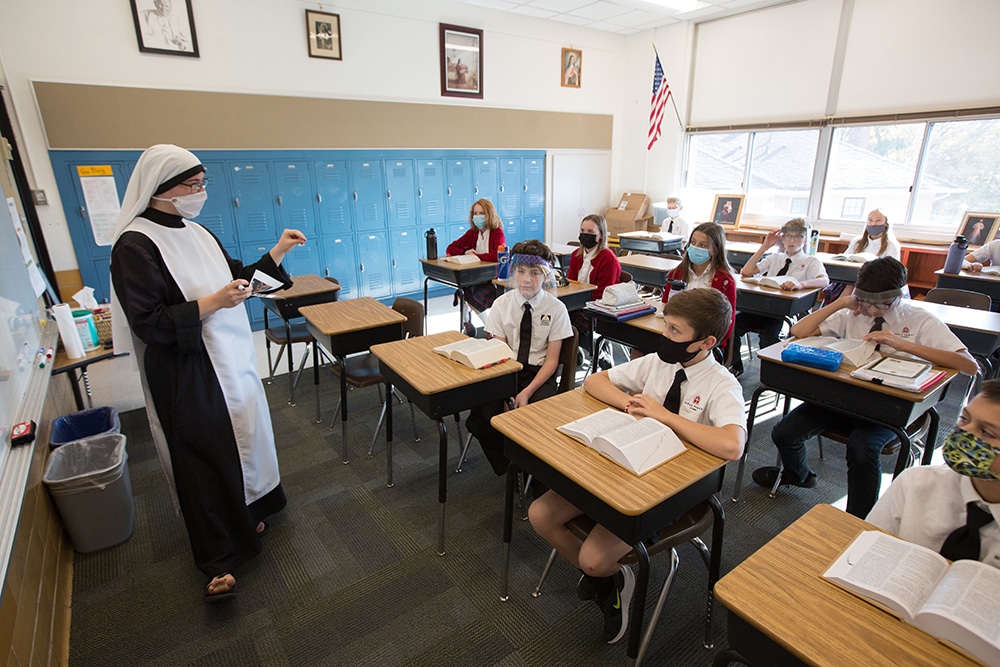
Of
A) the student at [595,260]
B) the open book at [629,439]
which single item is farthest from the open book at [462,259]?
the open book at [629,439]

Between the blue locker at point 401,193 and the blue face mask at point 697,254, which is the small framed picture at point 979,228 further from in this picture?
the blue locker at point 401,193

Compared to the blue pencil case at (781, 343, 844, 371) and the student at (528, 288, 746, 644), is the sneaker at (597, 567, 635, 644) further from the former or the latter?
the blue pencil case at (781, 343, 844, 371)

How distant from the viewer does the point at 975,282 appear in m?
4.02

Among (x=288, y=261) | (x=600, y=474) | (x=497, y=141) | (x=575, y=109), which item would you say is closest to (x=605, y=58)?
(x=575, y=109)

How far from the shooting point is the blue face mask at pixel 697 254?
311cm

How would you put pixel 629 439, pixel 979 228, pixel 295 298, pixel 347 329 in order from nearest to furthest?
1. pixel 629 439
2. pixel 347 329
3. pixel 295 298
4. pixel 979 228

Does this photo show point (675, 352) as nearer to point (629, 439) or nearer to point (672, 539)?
point (629, 439)

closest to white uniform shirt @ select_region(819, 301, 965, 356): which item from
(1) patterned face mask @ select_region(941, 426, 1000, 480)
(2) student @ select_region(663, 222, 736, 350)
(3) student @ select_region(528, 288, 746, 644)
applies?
(2) student @ select_region(663, 222, 736, 350)

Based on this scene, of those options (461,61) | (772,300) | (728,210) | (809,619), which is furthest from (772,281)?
(461,61)

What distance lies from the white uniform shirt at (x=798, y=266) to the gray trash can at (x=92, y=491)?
173 inches

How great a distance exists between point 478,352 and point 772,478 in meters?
1.69

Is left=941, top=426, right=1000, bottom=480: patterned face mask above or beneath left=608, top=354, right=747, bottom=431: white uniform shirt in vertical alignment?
above

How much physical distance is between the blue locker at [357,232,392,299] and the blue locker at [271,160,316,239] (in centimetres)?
63

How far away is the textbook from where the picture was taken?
191cm
